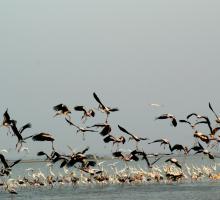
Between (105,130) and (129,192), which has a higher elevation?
(105,130)

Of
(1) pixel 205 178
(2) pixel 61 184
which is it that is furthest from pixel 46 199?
(1) pixel 205 178

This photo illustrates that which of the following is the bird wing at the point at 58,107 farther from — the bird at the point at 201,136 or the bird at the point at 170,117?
the bird at the point at 201,136

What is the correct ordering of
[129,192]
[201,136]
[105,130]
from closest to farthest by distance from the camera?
[105,130]
[201,136]
[129,192]

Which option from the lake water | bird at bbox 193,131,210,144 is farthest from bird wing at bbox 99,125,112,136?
the lake water

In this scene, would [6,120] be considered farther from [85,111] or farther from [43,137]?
[85,111]

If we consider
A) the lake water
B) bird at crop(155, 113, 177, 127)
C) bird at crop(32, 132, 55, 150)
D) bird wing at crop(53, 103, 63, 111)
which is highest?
bird wing at crop(53, 103, 63, 111)

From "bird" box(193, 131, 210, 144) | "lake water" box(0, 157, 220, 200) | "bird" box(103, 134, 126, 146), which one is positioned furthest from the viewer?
"lake water" box(0, 157, 220, 200)

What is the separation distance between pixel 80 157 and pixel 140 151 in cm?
216

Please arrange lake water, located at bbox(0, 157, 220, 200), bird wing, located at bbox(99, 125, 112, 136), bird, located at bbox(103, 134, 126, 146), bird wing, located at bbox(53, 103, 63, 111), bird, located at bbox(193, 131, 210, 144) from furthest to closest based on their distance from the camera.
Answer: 1. lake water, located at bbox(0, 157, 220, 200)
2. bird, located at bbox(193, 131, 210, 144)
3. bird, located at bbox(103, 134, 126, 146)
4. bird wing, located at bbox(53, 103, 63, 111)
5. bird wing, located at bbox(99, 125, 112, 136)

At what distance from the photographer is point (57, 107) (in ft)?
62.5

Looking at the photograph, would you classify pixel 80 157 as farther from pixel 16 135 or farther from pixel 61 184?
pixel 61 184

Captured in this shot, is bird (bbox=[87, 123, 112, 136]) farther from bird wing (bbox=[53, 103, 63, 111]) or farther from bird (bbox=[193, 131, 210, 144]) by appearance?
bird (bbox=[193, 131, 210, 144])

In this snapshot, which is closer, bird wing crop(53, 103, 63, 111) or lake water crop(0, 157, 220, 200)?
bird wing crop(53, 103, 63, 111)

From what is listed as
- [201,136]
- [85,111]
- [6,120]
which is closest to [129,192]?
[201,136]
